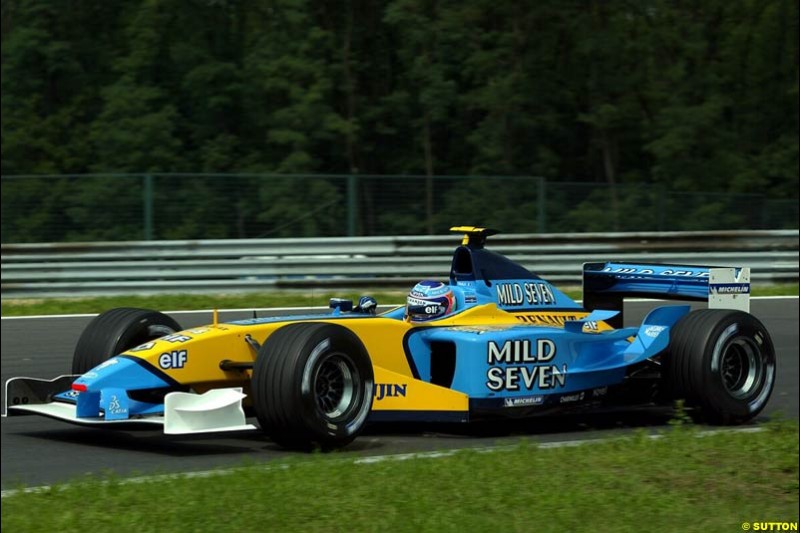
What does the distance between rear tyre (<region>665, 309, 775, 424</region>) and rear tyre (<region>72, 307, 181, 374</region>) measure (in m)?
3.54

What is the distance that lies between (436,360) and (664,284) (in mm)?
2311

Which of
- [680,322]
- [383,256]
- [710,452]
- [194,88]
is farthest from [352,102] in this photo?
[710,452]

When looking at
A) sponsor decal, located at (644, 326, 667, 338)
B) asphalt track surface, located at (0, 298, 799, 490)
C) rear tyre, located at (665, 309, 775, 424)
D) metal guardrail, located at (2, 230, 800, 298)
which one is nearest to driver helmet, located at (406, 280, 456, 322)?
asphalt track surface, located at (0, 298, 799, 490)

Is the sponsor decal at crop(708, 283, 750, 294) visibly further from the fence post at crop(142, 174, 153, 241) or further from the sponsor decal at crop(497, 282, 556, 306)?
the fence post at crop(142, 174, 153, 241)

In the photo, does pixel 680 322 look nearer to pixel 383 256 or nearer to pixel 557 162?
pixel 383 256

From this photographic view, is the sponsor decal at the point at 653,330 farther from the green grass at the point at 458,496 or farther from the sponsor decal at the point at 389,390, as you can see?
the sponsor decal at the point at 389,390

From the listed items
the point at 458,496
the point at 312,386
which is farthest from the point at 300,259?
the point at 458,496

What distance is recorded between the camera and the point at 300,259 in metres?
16.3

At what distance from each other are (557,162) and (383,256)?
10.3m

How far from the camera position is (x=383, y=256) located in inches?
652

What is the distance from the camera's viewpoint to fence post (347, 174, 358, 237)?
17.7 metres

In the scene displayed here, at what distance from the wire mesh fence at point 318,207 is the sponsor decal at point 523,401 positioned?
9.30 meters

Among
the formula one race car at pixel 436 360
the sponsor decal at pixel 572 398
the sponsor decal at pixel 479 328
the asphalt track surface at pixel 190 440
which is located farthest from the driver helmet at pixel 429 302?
the sponsor decal at pixel 572 398

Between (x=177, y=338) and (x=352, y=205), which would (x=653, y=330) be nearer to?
(x=177, y=338)
